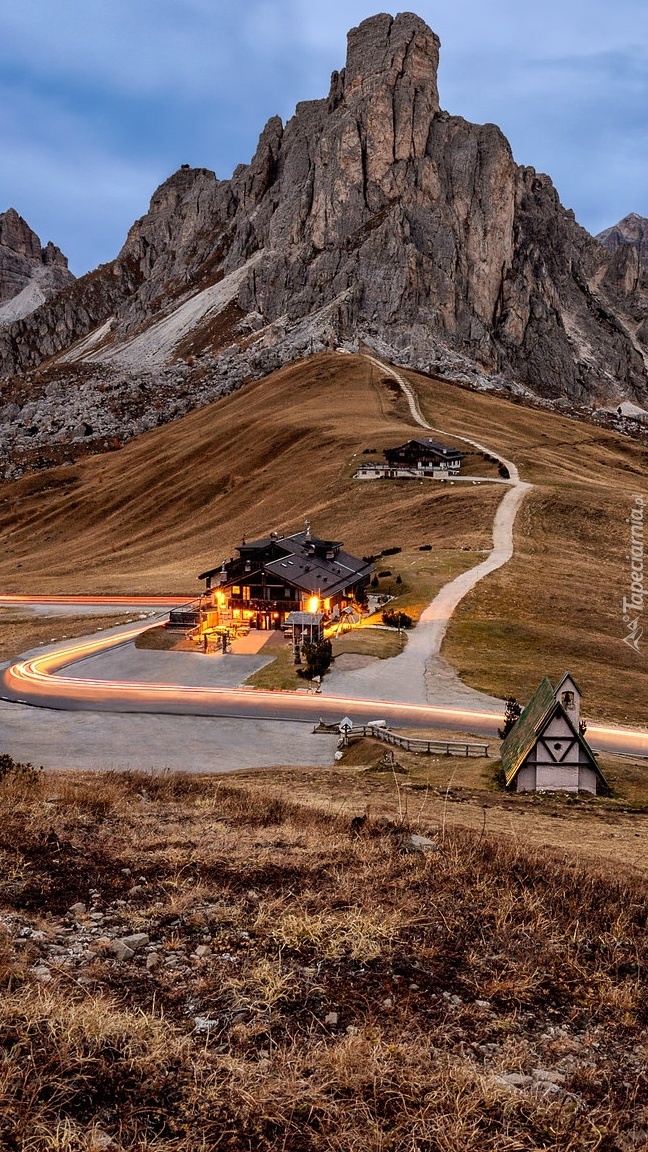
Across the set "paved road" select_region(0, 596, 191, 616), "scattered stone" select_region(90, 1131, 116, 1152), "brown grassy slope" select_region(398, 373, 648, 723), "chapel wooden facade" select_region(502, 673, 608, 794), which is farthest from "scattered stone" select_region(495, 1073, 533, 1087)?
"paved road" select_region(0, 596, 191, 616)

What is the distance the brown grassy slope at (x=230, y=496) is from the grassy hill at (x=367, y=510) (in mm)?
440

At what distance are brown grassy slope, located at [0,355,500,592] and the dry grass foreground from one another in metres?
69.5

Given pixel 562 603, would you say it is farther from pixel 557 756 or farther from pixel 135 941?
pixel 135 941

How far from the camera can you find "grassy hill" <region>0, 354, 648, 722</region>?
54.2 meters

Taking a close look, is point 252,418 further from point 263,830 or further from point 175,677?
point 263,830

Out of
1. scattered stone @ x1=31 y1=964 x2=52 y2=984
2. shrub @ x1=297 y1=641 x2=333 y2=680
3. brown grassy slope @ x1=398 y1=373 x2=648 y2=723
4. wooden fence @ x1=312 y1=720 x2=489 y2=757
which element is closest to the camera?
scattered stone @ x1=31 y1=964 x2=52 y2=984

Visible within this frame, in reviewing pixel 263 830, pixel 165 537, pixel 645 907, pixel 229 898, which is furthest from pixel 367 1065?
pixel 165 537

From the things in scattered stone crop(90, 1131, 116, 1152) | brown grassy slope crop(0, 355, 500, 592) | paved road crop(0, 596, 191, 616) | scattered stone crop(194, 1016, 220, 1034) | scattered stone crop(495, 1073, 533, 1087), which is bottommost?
scattered stone crop(495, 1073, 533, 1087)

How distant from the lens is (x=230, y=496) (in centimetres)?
12825

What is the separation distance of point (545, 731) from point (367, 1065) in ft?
75.6

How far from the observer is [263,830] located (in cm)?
1534

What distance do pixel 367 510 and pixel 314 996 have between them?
3722 inches

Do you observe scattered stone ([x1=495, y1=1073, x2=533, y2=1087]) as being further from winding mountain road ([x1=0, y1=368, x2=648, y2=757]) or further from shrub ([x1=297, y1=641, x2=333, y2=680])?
shrub ([x1=297, y1=641, x2=333, y2=680])

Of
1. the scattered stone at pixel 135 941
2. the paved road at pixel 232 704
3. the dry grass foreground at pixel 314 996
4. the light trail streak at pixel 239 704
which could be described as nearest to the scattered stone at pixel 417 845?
the dry grass foreground at pixel 314 996
